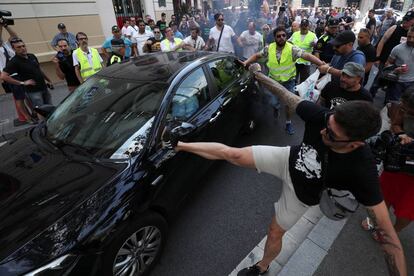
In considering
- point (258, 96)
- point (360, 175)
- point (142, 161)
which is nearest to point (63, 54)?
point (258, 96)

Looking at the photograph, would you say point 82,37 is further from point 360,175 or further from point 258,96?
point 360,175

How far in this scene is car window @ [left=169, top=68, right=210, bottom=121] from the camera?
2.69 m

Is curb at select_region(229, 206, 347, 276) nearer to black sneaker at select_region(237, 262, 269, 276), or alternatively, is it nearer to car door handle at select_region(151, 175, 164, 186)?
black sneaker at select_region(237, 262, 269, 276)

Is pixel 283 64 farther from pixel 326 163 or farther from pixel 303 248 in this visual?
pixel 326 163

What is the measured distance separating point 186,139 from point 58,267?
144 centimetres

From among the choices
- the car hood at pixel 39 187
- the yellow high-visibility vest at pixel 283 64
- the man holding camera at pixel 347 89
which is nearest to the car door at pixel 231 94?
the yellow high-visibility vest at pixel 283 64

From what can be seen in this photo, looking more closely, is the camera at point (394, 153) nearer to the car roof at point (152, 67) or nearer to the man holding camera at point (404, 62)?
the car roof at point (152, 67)

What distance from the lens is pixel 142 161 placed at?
2.19 metres

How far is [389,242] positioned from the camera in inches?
58.8

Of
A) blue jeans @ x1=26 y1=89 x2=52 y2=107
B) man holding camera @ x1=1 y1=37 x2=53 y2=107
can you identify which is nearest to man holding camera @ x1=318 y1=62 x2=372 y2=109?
man holding camera @ x1=1 y1=37 x2=53 y2=107

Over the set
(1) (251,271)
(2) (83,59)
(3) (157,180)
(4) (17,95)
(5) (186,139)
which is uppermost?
(2) (83,59)

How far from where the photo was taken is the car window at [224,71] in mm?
3482

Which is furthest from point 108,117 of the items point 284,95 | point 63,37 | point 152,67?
point 63,37

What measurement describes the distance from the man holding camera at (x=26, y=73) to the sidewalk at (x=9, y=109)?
0.63 m
